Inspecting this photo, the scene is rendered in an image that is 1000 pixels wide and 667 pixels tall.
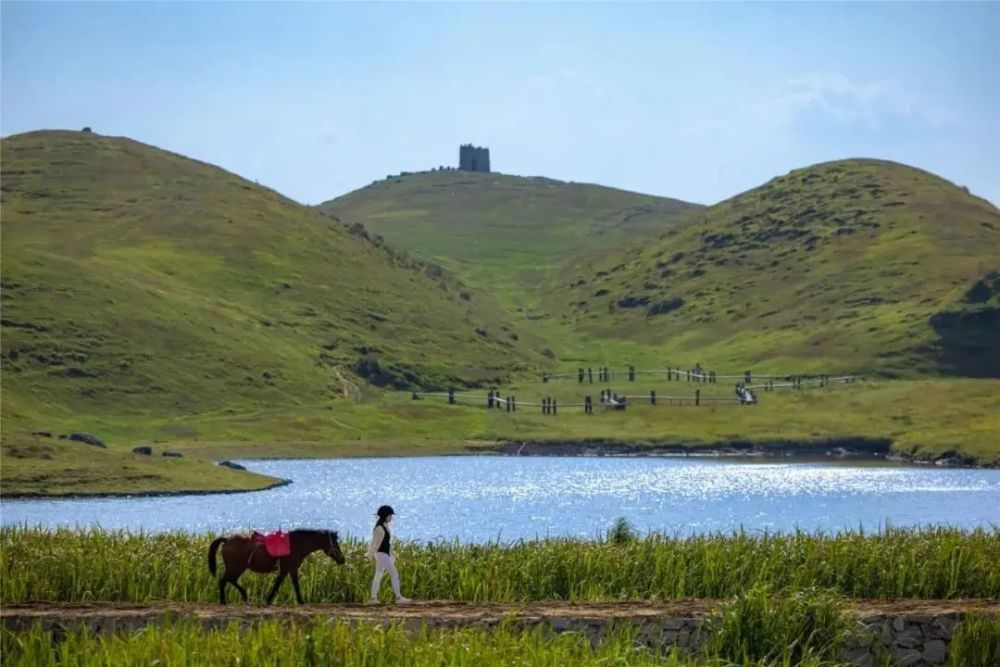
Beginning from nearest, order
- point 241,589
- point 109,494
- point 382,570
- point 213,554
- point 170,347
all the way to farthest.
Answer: point 382,570, point 213,554, point 241,589, point 109,494, point 170,347

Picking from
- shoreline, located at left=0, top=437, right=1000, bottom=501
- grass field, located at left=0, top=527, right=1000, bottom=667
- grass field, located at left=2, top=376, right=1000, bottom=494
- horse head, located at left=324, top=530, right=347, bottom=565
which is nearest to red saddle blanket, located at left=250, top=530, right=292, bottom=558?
horse head, located at left=324, top=530, right=347, bottom=565

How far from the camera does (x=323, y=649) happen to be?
88.7 feet

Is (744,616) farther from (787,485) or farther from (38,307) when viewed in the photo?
(38,307)

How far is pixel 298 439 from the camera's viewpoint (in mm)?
134625

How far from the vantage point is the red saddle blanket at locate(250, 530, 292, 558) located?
33.5 meters

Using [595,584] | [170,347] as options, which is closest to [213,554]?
[595,584]

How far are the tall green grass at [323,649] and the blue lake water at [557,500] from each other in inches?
1305

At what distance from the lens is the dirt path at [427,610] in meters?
31.2

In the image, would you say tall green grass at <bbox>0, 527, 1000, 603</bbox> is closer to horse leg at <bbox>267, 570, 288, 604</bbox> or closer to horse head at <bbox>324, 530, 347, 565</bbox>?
horse leg at <bbox>267, 570, 288, 604</bbox>

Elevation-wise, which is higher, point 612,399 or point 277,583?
point 612,399

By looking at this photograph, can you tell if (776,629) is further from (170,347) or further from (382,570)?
(170,347)

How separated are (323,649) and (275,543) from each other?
675 cm

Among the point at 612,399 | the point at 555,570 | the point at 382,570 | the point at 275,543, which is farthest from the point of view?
the point at 612,399

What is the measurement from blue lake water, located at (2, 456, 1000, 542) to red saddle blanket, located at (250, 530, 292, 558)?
28964 mm
